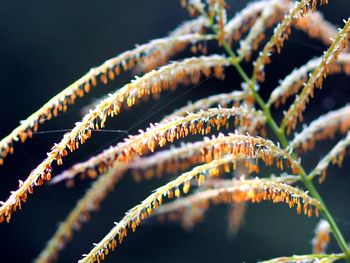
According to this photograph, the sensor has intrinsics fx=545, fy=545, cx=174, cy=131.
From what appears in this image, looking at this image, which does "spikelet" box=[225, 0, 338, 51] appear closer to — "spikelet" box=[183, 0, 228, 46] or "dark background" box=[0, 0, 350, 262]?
"spikelet" box=[183, 0, 228, 46]

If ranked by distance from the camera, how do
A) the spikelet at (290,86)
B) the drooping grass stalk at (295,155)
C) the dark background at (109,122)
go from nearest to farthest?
the drooping grass stalk at (295,155)
the spikelet at (290,86)
the dark background at (109,122)

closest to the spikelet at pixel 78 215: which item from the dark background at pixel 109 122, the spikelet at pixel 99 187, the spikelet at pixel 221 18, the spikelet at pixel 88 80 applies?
the spikelet at pixel 99 187

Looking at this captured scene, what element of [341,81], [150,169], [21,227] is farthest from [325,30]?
[21,227]

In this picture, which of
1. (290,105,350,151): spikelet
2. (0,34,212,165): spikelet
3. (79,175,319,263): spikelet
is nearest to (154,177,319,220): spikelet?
(79,175,319,263): spikelet

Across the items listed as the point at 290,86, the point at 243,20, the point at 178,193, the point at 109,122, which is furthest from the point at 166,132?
the point at 109,122

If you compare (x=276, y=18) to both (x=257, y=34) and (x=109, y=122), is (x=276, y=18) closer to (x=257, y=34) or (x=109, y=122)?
(x=257, y=34)

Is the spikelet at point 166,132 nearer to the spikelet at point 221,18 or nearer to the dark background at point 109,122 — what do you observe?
the spikelet at point 221,18

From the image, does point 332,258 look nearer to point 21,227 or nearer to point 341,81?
point 341,81
